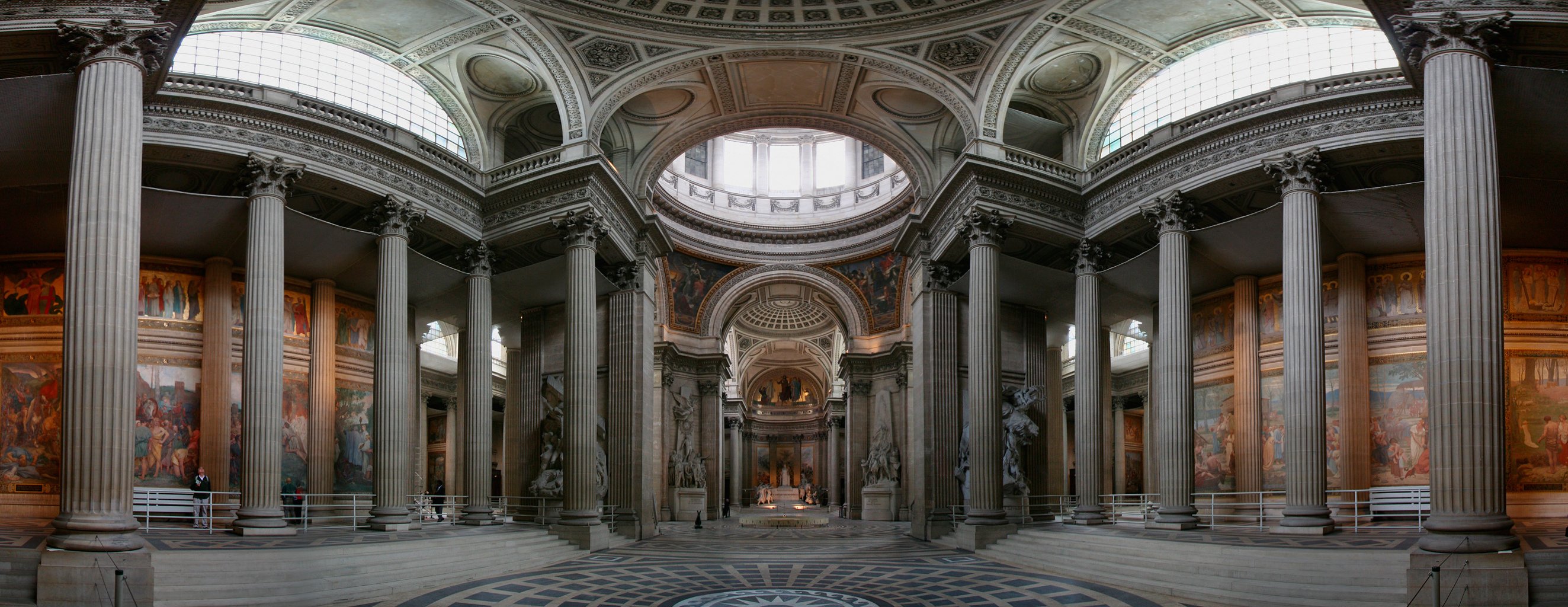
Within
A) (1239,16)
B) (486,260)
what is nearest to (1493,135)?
(1239,16)

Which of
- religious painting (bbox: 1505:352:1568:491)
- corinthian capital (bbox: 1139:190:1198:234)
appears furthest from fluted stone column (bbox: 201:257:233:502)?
religious painting (bbox: 1505:352:1568:491)

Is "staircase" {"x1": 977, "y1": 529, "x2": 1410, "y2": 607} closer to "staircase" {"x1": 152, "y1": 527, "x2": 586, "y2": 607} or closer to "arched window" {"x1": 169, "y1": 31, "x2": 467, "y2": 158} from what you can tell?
"staircase" {"x1": 152, "y1": 527, "x2": 586, "y2": 607}

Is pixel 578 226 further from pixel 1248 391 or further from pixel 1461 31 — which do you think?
pixel 1461 31

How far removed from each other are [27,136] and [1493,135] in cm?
2347

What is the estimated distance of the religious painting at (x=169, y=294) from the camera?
26406 mm

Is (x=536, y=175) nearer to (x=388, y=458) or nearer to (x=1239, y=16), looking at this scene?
(x=388, y=458)

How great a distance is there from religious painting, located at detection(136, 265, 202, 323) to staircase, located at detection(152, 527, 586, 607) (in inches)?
424

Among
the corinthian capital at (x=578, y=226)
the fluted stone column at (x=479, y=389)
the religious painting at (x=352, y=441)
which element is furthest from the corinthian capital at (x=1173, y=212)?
the religious painting at (x=352, y=441)

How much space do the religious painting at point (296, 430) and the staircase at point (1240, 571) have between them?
1923 cm

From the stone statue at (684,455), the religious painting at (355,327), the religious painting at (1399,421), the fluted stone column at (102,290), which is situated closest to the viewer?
the fluted stone column at (102,290)

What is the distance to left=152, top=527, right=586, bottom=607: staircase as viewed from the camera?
49.4 feet

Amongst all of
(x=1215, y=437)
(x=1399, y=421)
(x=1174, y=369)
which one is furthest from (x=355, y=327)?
(x=1399, y=421)

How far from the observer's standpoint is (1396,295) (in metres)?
26.1

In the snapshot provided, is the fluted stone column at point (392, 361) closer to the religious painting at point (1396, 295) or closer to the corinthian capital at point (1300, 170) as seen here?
the corinthian capital at point (1300, 170)
